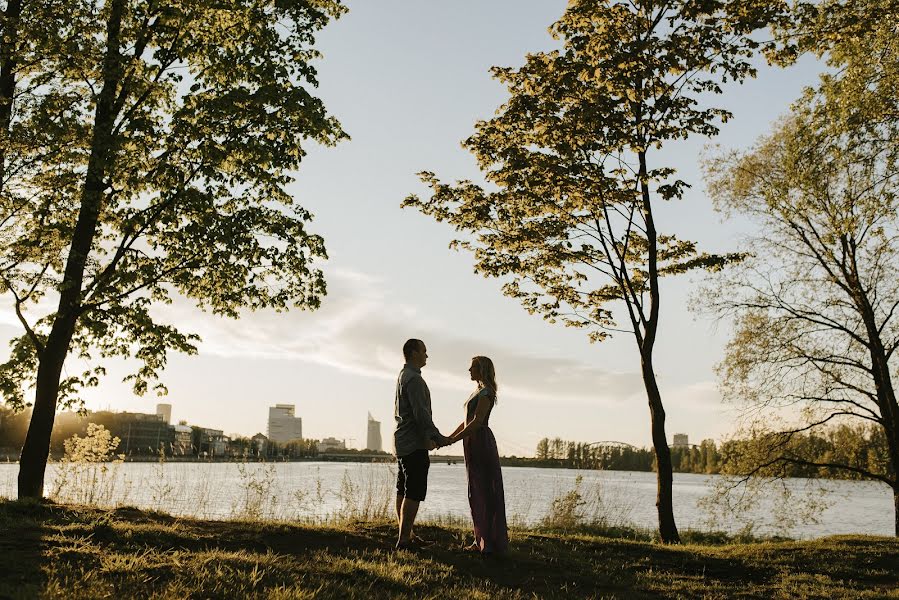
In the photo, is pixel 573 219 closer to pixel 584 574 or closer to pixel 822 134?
pixel 822 134

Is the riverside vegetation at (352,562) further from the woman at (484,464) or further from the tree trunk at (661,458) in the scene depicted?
the tree trunk at (661,458)

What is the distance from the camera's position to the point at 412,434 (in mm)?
7777

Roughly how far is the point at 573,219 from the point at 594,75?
2.93m

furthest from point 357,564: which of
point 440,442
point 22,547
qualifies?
point 22,547

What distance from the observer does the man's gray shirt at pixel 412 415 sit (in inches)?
302

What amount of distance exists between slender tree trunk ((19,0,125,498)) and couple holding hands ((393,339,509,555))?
22.6 ft

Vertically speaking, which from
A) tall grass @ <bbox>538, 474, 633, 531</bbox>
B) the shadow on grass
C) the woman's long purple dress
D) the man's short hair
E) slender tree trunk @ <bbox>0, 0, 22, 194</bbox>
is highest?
slender tree trunk @ <bbox>0, 0, 22, 194</bbox>

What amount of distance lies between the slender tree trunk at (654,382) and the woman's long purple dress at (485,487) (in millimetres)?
6443

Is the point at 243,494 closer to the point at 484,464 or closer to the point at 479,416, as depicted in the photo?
the point at 484,464

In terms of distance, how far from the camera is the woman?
788 cm

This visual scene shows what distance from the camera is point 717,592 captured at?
7.25m

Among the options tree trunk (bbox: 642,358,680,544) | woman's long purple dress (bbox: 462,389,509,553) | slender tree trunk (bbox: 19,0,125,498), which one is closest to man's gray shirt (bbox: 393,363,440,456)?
woman's long purple dress (bbox: 462,389,509,553)

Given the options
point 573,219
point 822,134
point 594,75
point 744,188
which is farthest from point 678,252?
point 744,188

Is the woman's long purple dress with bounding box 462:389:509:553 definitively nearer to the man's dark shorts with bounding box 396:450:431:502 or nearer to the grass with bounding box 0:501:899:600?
the grass with bounding box 0:501:899:600
